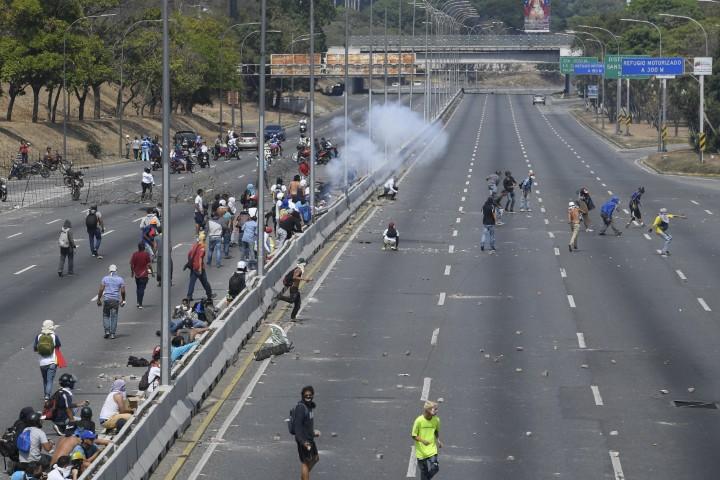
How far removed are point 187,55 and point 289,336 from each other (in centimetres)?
8701

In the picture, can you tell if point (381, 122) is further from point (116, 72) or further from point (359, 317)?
point (359, 317)

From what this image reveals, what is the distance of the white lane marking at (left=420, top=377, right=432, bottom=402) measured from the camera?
26.4m

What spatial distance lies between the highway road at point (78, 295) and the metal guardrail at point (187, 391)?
1.55 m

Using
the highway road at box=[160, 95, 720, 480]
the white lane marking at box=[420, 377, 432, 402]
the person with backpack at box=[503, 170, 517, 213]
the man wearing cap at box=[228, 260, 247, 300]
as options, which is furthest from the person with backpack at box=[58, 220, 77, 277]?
the person with backpack at box=[503, 170, 517, 213]

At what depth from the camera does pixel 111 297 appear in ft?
102

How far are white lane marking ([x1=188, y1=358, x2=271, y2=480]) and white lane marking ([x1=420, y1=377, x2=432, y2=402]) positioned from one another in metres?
3.09

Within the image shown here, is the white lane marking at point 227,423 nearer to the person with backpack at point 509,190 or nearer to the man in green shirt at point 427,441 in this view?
the man in green shirt at point 427,441

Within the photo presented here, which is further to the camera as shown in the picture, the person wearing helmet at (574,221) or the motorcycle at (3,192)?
the motorcycle at (3,192)

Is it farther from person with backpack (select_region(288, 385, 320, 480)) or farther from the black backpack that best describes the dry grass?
person with backpack (select_region(288, 385, 320, 480))

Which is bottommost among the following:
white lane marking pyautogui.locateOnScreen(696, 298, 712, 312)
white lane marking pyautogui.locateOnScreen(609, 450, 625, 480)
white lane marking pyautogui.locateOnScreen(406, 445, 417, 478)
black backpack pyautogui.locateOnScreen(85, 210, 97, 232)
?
white lane marking pyautogui.locateOnScreen(406, 445, 417, 478)

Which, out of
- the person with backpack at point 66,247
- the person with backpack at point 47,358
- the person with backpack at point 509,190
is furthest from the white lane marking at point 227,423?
the person with backpack at point 509,190

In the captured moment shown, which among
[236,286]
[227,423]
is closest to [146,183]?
[236,286]

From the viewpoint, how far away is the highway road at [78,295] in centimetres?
2812

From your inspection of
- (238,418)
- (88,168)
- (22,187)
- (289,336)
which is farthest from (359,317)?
(88,168)
